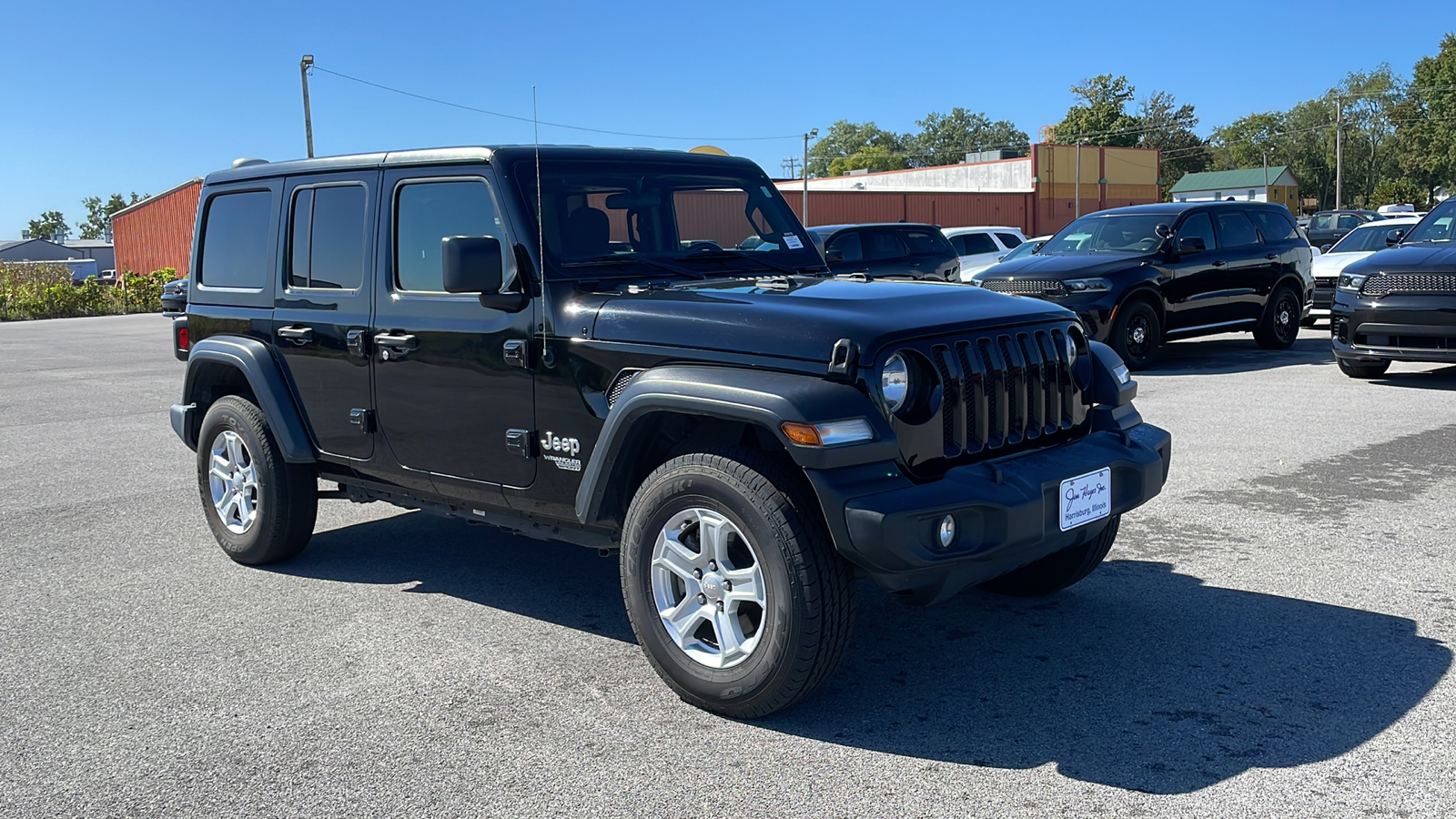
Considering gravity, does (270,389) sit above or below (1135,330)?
above

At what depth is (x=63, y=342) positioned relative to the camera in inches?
916

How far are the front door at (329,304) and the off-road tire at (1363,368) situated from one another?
945cm

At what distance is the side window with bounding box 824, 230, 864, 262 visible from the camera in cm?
1623

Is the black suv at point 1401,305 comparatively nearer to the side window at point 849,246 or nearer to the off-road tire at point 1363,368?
the off-road tire at point 1363,368

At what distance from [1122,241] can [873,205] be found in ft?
119

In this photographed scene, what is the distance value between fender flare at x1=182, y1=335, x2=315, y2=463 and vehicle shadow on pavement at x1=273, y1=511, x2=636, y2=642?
68cm

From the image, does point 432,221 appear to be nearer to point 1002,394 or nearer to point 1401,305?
point 1002,394

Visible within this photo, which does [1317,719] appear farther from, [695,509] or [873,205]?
[873,205]

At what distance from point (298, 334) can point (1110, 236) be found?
35.0 ft

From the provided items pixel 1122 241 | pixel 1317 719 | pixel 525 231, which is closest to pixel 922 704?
pixel 1317 719

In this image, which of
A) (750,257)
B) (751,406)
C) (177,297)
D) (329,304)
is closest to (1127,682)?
(751,406)

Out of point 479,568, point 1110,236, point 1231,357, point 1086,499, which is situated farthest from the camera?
point 1231,357

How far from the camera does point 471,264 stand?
431 centimetres

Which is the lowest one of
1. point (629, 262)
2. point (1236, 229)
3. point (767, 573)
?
point (767, 573)
